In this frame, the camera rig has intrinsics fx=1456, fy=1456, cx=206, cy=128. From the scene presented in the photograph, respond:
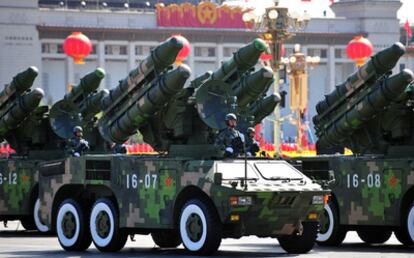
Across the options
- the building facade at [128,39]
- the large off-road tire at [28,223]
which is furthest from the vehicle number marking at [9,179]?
the building facade at [128,39]

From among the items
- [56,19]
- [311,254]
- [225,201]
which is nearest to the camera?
[225,201]

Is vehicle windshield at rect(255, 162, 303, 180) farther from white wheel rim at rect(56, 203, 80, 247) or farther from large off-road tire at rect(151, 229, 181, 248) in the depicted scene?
white wheel rim at rect(56, 203, 80, 247)

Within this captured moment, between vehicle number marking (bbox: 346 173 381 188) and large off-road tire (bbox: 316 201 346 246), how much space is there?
647mm

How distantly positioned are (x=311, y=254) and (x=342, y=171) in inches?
148

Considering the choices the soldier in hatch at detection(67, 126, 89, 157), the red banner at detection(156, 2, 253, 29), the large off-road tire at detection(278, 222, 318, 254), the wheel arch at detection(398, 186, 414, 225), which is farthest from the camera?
the red banner at detection(156, 2, 253, 29)

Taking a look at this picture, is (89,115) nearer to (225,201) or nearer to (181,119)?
(181,119)

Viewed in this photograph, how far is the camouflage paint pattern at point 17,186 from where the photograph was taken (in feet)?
111

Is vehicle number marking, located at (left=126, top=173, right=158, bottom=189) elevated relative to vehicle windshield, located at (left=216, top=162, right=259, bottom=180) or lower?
lower

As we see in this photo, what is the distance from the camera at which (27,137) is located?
3616cm

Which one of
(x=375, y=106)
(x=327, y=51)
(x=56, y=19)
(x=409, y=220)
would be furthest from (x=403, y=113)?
(x=327, y=51)

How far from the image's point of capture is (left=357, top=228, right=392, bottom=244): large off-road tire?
2975 centimetres

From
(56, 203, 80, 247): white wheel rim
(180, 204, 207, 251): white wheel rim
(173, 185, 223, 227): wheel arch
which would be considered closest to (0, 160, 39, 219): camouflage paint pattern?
(56, 203, 80, 247): white wheel rim

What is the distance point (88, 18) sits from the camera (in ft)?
406

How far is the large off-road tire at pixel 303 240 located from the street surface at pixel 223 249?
0.16m
